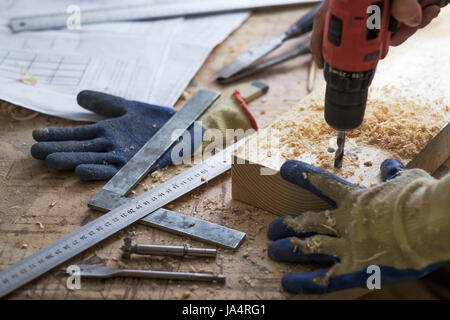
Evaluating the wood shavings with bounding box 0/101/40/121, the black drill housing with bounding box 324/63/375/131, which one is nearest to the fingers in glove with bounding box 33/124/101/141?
the wood shavings with bounding box 0/101/40/121

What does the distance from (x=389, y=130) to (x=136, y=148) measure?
811 millimetres

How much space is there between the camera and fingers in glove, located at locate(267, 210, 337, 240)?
1229 mm

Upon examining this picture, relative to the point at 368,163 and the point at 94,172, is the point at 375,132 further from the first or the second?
the point at 94,172

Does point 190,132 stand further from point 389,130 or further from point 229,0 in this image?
point 229,0

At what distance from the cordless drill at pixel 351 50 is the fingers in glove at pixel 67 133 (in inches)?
33.1

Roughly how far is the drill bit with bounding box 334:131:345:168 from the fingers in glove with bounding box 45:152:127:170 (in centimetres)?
68

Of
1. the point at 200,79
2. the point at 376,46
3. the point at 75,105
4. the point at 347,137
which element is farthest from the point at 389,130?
the point at 75,105

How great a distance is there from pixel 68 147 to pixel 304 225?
83cm

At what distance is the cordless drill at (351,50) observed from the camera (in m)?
1.06

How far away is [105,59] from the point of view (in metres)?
2.11

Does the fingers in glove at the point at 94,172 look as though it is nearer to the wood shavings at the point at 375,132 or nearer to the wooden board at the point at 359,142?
the wooden board at the point at 359,142

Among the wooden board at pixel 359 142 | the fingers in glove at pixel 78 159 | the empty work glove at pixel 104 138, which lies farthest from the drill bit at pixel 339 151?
the fingers in glove at pixel 78 159

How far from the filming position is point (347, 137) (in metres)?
1.46

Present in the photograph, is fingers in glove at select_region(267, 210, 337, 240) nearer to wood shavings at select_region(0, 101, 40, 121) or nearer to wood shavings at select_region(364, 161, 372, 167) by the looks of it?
wood shavings at select_region(364, 161, 372, 167)
